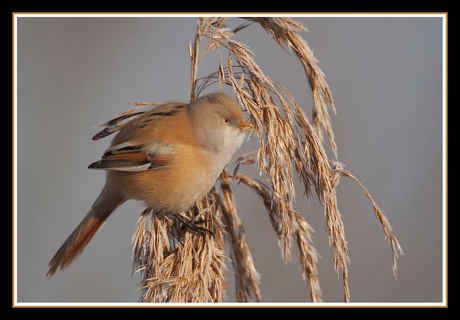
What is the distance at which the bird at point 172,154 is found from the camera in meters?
2.06

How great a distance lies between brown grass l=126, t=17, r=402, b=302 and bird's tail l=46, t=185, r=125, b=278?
407mm

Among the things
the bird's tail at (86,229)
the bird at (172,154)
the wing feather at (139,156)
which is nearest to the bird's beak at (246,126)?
the bird at (172,154)

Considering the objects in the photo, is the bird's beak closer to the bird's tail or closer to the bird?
the bird

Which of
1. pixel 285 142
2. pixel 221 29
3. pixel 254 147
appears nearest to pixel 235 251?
pixel 254 147

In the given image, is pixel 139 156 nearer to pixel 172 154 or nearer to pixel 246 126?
pixel 172 154

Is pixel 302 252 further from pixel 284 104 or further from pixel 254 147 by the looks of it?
pixel 284 104

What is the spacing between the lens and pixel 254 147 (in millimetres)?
2238

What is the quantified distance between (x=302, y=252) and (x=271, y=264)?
0.94 meters

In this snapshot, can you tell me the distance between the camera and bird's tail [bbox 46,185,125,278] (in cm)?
220

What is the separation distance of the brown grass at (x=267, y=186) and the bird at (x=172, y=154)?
0.44 feet

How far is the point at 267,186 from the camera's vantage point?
2.06 metres

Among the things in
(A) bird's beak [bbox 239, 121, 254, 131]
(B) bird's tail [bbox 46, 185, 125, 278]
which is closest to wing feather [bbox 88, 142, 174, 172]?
(B) bird's tail [bbox 46, 185, 125, 278]

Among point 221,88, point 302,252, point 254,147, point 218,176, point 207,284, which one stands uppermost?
point 221,88

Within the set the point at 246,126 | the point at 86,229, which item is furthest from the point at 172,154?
the point at 86,229
